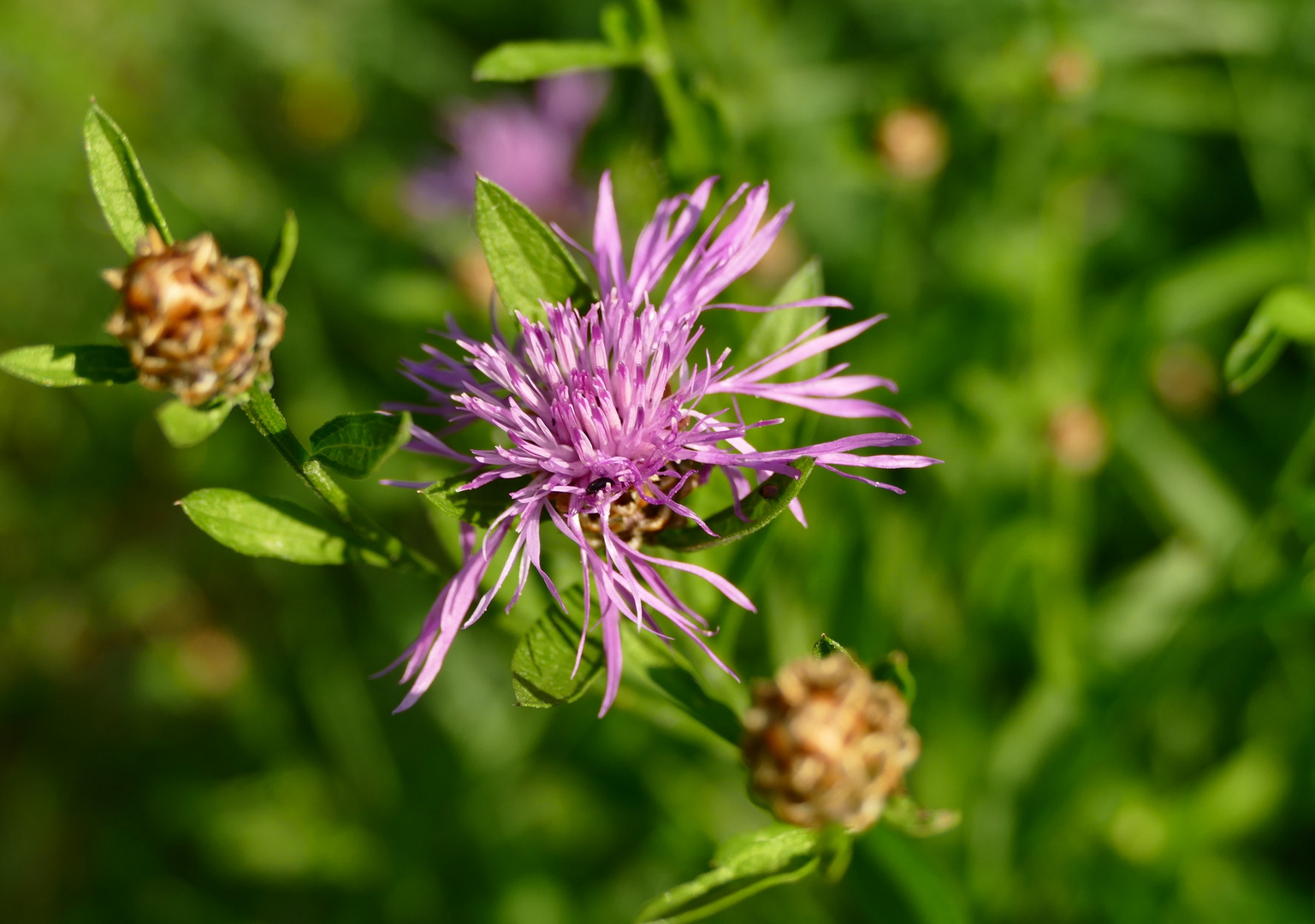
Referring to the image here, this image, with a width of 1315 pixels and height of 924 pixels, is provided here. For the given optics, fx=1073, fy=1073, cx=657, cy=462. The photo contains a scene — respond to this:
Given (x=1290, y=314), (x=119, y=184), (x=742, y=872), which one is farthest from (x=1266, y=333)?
(x=119, y=184)

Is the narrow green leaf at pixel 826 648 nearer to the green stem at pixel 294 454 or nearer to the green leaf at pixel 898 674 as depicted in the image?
the green leaf at pixel 898 674

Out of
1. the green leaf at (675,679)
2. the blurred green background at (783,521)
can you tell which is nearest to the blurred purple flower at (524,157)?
the blurred green background at (783,521)

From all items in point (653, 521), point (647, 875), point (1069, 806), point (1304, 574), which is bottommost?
point (647, 875)

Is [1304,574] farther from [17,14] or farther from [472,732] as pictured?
[17,14]

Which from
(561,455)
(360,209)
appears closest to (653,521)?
(561,455)

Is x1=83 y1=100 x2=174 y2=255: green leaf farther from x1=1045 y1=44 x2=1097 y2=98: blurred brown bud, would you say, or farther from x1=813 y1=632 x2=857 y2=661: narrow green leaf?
x1=1045 y1=44 x2=1097 y2=98: blurred brown bud

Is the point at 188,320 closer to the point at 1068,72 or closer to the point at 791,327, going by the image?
the point at 791,327
